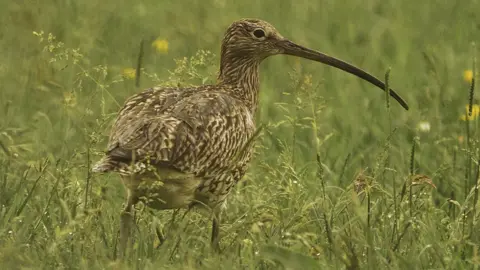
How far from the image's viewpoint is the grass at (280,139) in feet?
22.3

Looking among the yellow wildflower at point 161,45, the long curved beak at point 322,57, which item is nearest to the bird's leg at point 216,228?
the long curved beak at point 322,57

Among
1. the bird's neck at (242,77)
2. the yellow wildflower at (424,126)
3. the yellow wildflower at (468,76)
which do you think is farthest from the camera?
the yellow wildflower at (468,76)

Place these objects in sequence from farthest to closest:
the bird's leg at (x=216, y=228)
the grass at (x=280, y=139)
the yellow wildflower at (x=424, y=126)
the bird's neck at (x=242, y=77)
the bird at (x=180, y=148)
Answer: the yellow wildflower at (x=424, y=126), the bird's neck at (x=242, y=77), the bird's leg at (x=216, y=228), the bird at (x=180, y=148), the grass at (x=280, y=139)

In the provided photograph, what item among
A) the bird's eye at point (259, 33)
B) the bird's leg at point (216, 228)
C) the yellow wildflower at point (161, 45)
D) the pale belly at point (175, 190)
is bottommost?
the bird's leg at point (216, 228)

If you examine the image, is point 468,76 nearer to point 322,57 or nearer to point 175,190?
point 322,57

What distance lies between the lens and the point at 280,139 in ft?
31.7

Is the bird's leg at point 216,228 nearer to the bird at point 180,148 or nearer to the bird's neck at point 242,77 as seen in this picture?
the bird at point 180,148

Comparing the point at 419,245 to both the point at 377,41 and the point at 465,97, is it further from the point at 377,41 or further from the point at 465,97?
the point at 377,41

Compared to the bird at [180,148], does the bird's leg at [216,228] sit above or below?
below

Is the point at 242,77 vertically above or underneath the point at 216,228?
above

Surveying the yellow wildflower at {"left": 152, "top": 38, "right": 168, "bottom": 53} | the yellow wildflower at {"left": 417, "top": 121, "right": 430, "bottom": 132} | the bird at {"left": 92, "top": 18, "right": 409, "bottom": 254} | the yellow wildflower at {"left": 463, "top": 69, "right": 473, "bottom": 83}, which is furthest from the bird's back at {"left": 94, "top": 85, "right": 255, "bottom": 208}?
the yellow wildflower at {"left": 152, "top": 38, "right": 168, "bottom": 53}

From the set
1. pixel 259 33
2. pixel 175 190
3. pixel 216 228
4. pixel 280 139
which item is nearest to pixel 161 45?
pixel 280 139

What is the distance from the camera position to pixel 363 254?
6.90m

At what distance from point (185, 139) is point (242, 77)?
1346mm
